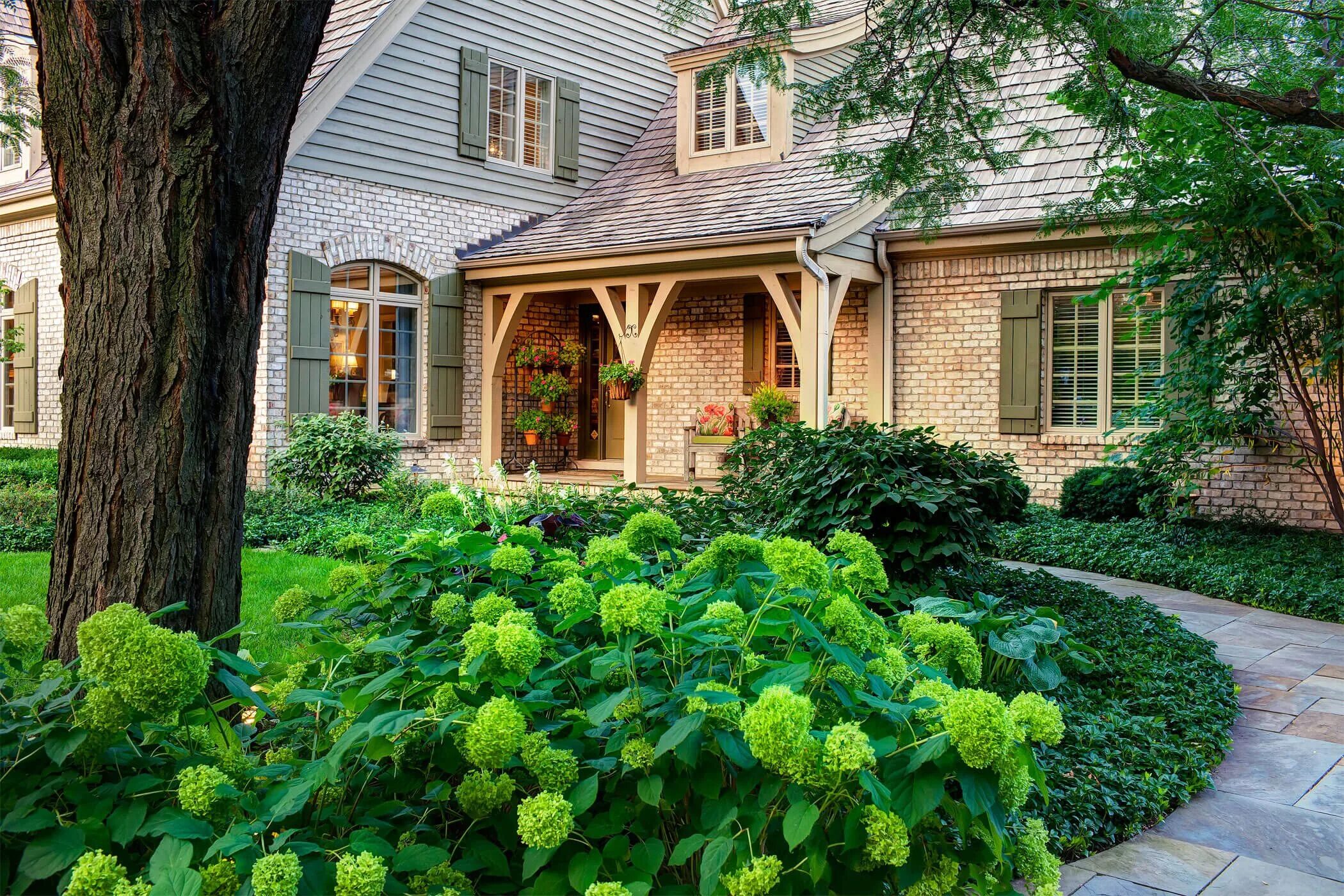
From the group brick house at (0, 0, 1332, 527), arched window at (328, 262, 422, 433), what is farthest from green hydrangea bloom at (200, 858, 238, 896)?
arched window at (328, 262, 422, 433)

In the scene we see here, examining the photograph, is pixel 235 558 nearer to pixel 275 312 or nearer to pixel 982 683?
pixel 982 683

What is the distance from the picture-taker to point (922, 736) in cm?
176

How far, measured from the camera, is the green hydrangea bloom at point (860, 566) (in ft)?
7.77

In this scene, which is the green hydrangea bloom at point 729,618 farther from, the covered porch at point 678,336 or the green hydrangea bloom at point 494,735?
the covered porch at point 678,336

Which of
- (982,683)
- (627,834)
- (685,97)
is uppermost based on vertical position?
(685,97)

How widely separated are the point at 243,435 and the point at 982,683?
290 centimetres

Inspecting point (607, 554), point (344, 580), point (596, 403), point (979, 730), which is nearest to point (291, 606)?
point (344, 580)

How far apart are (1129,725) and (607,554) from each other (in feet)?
9.09

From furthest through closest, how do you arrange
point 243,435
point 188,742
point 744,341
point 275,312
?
point 744,341
point 275,312
point 243,435
point 188,742

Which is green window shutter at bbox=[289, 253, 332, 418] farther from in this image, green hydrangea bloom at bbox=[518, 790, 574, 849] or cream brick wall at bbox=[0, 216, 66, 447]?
green hydrangea bloom at bbox=[518, 790, 574, 849]

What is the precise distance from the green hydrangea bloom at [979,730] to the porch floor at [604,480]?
10187 mm

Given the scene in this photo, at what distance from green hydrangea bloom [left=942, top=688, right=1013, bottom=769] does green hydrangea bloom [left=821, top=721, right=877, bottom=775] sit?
131 mm

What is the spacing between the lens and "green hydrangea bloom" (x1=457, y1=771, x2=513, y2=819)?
1.72 m

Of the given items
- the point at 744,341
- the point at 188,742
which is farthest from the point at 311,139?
the point at 188,742
